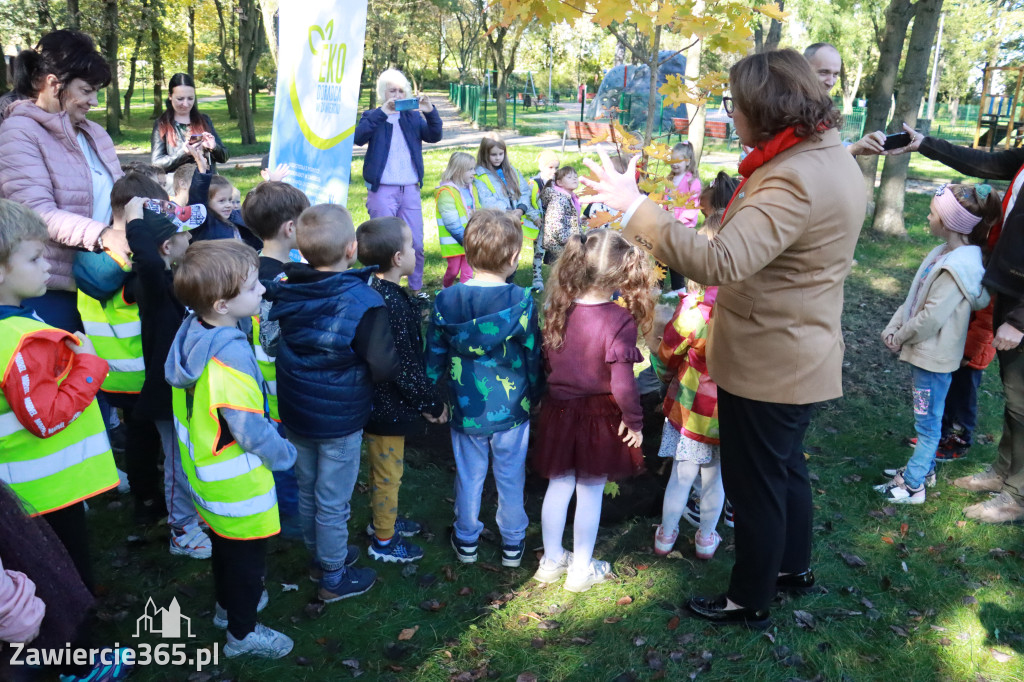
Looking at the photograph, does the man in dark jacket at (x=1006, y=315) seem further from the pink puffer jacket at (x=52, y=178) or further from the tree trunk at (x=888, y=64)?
the tree trunk at (x=888, y=64)

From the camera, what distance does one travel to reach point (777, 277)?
254 centimetres

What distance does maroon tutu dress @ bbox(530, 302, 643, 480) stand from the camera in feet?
10.3

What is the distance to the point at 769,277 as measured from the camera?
2547 millimetres

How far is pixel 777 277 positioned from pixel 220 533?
221cm

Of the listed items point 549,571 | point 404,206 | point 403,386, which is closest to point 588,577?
point 549,571

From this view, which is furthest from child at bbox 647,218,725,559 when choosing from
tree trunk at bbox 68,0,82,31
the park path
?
tree trunk at bbox 68,0,82,31

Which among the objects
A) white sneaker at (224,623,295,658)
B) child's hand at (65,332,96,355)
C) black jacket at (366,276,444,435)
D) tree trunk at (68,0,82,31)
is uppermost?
tree trunk at (68,0,82,31)

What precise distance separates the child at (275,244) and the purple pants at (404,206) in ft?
10.9

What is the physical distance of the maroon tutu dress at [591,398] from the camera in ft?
10.3

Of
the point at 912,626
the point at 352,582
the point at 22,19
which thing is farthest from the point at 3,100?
the point at 22,19

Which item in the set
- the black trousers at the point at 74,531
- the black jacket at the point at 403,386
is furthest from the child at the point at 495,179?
the black trousers at the point at 74,531

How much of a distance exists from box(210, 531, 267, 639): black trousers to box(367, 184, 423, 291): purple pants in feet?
14.6

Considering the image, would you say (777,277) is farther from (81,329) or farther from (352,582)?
(81,329)

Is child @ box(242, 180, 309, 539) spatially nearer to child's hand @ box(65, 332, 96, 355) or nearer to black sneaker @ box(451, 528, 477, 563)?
black sneaker @ box(451, 528, 477, 563)
